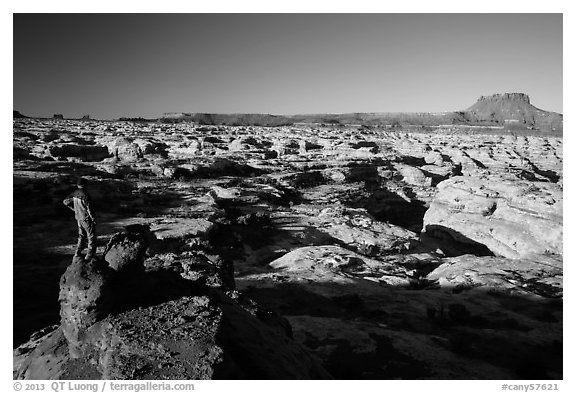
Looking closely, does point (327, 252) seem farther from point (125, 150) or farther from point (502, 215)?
Result: point (125, 150)

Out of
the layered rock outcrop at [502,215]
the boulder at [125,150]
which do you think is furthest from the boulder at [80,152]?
the layered rock outcrop at [502,215]

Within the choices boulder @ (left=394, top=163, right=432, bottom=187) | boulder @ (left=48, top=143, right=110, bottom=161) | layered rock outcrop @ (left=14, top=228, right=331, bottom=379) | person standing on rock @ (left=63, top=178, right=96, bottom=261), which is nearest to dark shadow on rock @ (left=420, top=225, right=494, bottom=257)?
boulder @ (left=394, top=163, right=432, bottom=187)

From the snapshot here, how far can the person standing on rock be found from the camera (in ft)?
21.3

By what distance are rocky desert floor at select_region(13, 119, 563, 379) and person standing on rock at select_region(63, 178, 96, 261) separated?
928 mm

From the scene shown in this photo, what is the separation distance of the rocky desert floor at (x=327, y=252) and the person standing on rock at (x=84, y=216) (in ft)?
3.05

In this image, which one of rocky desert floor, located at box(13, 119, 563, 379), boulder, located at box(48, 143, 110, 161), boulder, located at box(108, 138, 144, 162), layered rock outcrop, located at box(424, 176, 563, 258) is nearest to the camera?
rocky desert floor, located at box(13, 119, 563, 379)

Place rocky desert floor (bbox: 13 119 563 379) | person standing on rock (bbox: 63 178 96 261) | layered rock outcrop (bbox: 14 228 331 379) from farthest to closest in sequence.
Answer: rocky desert floor (bbox: 13 119 563 379)
person standing on rock (bbox: 63 178 96 261)
layered rock outcrop (bbox: 14 228 331 379)

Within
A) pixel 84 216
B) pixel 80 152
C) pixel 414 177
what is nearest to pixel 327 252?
pixel 84 216

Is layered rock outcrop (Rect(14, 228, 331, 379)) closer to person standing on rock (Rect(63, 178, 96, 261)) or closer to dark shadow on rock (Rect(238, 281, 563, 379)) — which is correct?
person standing on rock (Rect(63, 178, 96, 261))

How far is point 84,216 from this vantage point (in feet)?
21.4

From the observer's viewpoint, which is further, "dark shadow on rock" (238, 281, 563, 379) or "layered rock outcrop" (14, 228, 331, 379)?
"dark shadow on rock" (238, 281, 563, 379)

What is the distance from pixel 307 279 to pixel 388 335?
19.0ft

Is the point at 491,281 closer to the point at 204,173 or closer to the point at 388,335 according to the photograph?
the point at 388,335

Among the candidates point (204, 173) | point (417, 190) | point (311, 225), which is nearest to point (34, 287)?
point (311, 225)
